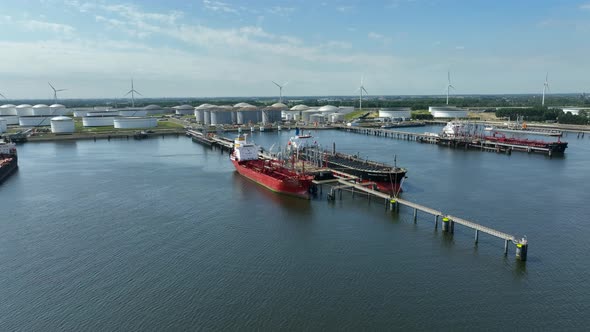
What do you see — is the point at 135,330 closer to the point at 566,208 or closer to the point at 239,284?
the point at 239,284

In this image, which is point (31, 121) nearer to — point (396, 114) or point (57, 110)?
point (57, 110)

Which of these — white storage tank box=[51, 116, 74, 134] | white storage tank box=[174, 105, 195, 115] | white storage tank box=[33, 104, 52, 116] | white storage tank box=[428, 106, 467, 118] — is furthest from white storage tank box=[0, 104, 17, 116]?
white storage tank box=[428, 106, 467, 118]

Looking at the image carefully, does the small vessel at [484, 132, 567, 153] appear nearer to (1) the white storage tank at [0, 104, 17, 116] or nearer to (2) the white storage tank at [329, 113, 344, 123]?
(2) the white storage tank at [329, 113, 344, 123]

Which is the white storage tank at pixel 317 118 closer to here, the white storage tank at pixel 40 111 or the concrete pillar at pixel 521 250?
the white storage tank at pixel 40 111

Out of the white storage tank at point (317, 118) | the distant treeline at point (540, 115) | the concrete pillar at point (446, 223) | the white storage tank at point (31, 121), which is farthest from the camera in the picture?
the white storage tank at point (317, 118)

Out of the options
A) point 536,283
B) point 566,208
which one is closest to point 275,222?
point 536,283

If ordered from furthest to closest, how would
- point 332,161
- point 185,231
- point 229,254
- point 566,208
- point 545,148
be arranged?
point 545,148 < point 332,161 < point 566,208 < point 185,231 < point 229,254

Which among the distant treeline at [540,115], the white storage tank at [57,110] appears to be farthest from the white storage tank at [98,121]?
the distant treeline at [540,115]
